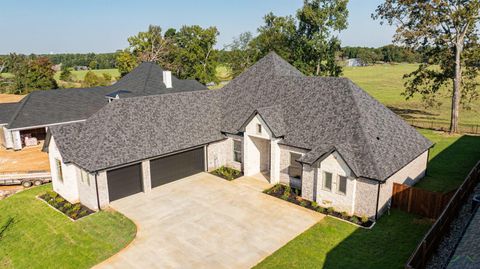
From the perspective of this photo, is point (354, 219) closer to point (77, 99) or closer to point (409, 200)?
point (409, 200)

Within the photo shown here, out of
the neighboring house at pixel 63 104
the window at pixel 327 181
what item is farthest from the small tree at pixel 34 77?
the window at pixel 327 181

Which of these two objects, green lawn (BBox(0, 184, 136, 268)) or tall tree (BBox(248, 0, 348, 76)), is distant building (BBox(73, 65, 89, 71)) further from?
green lawn (BBox(0, 184, 136, 268))

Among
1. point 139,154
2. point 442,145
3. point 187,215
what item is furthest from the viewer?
point 442,145

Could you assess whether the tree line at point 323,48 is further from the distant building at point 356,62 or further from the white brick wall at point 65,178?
the distant building at point 356,62

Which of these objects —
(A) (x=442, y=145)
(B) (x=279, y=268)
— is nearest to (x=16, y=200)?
(B) (x=279, y=268)

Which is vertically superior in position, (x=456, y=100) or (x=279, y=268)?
(x=456, y=100)

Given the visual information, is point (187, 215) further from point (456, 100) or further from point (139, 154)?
point (456, 100)

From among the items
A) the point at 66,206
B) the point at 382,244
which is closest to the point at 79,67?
the point at 66,206
